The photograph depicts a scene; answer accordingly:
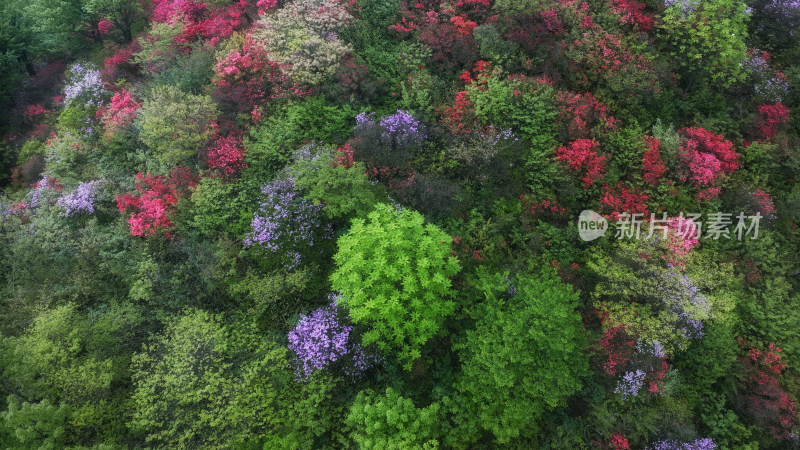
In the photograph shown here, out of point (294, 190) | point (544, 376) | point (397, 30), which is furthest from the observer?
point (397, 30)

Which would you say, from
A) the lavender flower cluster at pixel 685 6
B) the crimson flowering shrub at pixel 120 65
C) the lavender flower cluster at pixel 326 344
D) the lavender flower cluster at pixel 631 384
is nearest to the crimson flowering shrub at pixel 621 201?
the lavender flower cluster at pixel 631 384

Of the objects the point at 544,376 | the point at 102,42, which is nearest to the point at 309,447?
the point at 544,376

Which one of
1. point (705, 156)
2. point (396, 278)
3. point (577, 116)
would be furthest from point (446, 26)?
point (396, 278)

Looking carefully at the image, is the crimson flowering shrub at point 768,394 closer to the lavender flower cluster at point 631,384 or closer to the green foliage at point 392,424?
the lavender flower cluster at point 631,384

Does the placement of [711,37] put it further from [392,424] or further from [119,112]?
[119,112]

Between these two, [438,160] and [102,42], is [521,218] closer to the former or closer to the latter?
[438,160]
